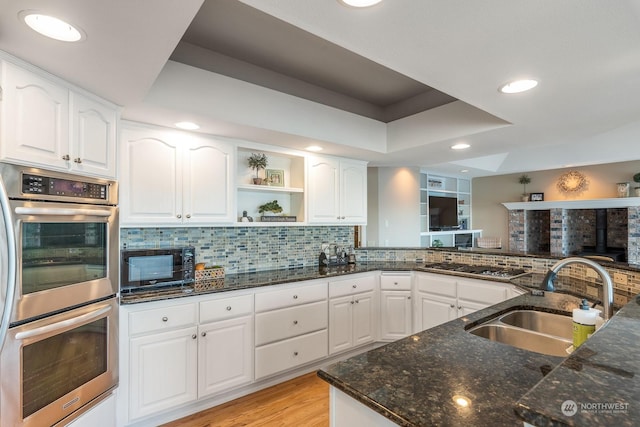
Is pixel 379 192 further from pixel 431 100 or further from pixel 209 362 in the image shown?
pixel 209 362

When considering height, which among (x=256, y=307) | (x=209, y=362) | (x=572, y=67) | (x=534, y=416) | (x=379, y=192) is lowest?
(x=209, y=362)

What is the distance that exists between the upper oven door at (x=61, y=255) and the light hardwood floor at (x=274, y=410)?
1.17 meters

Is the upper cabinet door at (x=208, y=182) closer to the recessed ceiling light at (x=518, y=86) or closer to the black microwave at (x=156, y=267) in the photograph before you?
the black microwave at (x=156, y=267)

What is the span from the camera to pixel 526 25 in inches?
50.6

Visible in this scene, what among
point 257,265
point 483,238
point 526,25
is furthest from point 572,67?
point 483,238

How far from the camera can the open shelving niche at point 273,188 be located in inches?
120

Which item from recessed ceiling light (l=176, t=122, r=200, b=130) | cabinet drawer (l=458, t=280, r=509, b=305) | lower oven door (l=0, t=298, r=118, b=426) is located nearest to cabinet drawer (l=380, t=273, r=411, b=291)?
cabinet drawer (l=458, t=280, r=509, b=305)

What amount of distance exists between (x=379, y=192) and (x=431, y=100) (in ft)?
7.39

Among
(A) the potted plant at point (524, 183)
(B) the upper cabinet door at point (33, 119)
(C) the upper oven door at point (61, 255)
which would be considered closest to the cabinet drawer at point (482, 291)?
(C) the upper oven door at point (61, 255)

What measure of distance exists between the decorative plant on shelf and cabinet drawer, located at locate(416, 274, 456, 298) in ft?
5.39

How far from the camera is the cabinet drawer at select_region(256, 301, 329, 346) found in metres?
2.61

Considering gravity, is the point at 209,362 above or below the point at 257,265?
below

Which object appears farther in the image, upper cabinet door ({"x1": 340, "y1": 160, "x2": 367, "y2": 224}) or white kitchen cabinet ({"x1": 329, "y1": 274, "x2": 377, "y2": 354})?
upper cabinet door ({"x1": 340, "y1": 160, "x2": 367, "y2": 224})

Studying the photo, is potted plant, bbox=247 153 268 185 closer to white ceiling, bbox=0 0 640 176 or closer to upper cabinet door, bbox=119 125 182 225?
white ceiling, bbox=0 0 640 176
